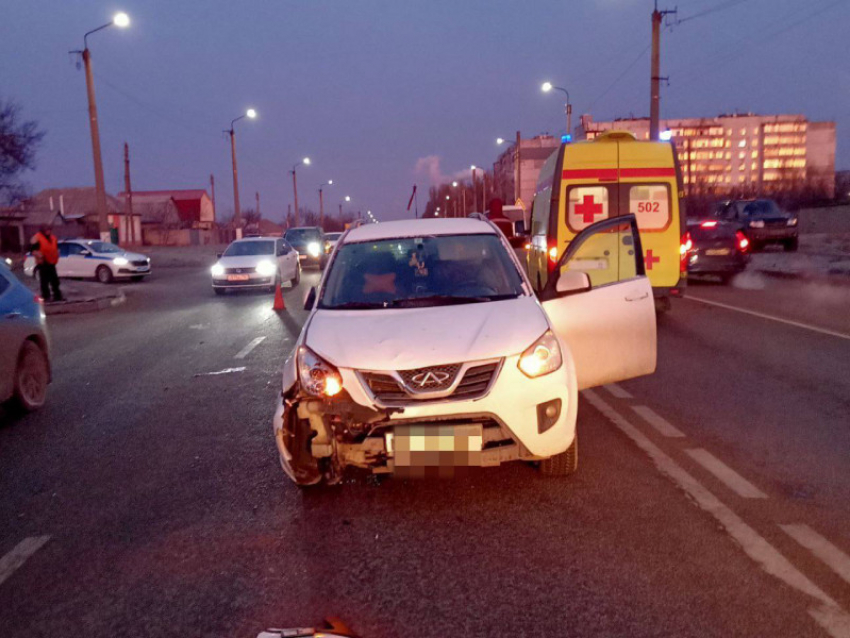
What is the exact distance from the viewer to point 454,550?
4.19m

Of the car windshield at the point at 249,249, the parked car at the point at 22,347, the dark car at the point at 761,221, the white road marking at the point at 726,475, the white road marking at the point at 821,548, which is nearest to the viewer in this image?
the white road marking at the point at 821,548

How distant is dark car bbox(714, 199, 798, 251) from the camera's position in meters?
27.7

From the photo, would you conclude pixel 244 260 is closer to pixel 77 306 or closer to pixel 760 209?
pixel 77 306

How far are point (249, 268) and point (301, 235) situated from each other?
1279 centimetres

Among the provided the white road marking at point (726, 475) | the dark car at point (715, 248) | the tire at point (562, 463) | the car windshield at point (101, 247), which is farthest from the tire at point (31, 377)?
the car windshield at point (101, 247)

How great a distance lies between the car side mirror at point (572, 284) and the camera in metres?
5.89

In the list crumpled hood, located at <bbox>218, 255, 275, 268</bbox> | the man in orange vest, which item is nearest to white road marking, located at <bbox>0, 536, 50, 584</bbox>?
the man in orange vest

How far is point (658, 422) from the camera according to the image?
6.68m

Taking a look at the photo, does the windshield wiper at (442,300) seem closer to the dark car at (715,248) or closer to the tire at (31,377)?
the tire at (31,377)

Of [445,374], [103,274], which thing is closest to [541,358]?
[445,374]

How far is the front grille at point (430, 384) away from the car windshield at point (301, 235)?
99.9ft

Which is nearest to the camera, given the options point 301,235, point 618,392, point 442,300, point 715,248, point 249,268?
point 442,300

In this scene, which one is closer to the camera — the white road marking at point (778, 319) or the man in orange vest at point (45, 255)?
the white road marking at point (778, 319)

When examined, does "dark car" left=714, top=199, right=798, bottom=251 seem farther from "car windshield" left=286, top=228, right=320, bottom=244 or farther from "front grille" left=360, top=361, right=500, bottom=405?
"front grille" left=360, top=361, right=500, bottom=405
